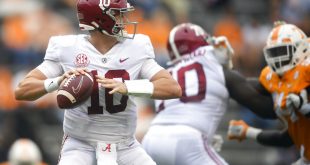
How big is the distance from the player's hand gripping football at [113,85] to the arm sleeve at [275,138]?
7.11 ft

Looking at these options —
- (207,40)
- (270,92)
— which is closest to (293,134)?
(270,92)

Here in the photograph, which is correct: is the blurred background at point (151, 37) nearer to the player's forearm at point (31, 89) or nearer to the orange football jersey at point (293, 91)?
the orange football jersey at point (293, 91)

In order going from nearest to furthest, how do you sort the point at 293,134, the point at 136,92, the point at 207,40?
the point at 136,92 < the point at 293,134 < the point at 207,40

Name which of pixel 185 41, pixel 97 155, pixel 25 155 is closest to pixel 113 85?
pixel 97 155

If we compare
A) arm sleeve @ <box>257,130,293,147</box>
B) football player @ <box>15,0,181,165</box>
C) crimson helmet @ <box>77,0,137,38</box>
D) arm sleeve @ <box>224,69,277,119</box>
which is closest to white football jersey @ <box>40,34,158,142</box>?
football player @ <box>15,0,181,165</box>

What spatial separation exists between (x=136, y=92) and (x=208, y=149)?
5.77 ft

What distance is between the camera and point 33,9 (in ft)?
48.2

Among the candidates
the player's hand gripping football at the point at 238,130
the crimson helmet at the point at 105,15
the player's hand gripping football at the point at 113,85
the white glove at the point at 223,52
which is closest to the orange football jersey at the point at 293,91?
the white glove at the point at 223,52

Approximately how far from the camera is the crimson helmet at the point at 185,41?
8539 millimetres

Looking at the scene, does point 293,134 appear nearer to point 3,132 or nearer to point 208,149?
point 208,149

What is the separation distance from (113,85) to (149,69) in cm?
45

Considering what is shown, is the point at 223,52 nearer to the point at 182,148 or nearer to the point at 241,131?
the point at 241,131

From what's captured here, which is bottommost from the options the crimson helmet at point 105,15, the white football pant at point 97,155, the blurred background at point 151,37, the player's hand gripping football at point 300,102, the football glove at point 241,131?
the blurred background at point 151,37

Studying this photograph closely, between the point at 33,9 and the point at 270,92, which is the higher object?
the point at 270,92
